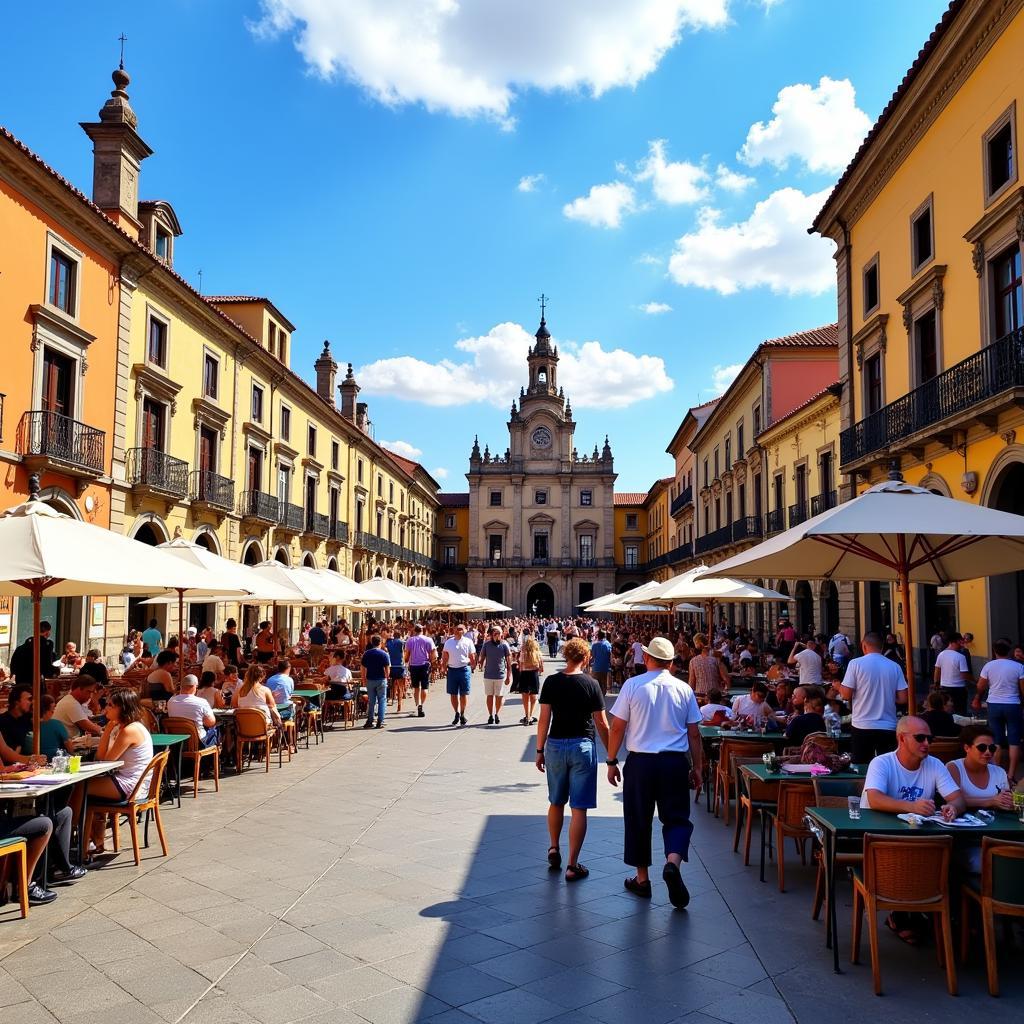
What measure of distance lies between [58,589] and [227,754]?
347 cm

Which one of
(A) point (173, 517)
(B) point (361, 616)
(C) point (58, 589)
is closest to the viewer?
(C) point (58, 589)

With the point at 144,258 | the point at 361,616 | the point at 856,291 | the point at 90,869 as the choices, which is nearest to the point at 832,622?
the point at 856,291

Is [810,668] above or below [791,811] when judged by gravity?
above

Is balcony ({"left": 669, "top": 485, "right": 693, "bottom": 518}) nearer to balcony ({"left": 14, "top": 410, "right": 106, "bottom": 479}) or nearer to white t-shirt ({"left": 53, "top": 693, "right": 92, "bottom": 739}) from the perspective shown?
balcony ({"left": 14, "top": 410, "right": 106, "bottom": 479})

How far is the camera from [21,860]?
204 inches

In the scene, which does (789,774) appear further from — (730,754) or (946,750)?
(946,750)

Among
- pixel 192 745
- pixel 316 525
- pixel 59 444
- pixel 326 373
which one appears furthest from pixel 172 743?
pixel 326 373

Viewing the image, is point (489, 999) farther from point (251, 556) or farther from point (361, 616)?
point (361, 616)

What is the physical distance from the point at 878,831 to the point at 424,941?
2546 mm

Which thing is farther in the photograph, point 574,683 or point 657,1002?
point 574,683

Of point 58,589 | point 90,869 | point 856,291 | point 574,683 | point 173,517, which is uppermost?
point 856,291

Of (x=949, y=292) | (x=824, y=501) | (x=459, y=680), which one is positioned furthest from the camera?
(x=824, y=501)

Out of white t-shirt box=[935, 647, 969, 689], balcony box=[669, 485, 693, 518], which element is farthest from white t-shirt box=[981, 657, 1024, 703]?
balcony box=[669, 485, 693, 518]

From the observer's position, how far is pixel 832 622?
2500cm
